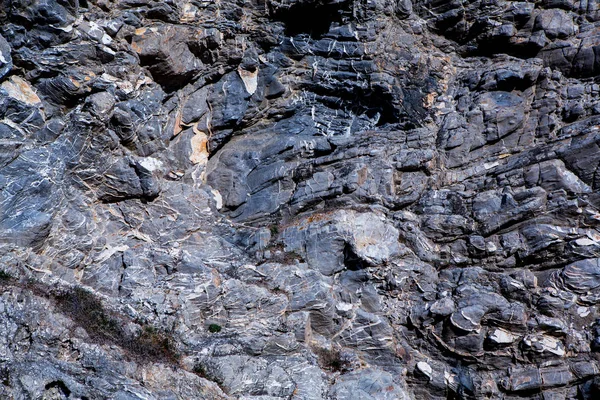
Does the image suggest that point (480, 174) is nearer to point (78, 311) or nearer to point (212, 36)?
point (212, 36)

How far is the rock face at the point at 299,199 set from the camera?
1852cm

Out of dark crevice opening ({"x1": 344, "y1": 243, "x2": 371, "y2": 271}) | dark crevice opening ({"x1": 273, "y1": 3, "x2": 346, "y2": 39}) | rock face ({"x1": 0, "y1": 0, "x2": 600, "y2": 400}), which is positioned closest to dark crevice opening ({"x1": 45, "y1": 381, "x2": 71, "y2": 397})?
rock face ({"x1": 0, "y1": 0, "x2": 600, "y2": 400})

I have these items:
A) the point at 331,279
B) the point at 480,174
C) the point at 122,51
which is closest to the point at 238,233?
the point at 331,279

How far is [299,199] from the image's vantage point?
23.4 m

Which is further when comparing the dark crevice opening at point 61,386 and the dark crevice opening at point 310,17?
the dark crevice opening at point 310,17

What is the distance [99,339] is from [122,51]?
10907 mm

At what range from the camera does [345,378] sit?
19.1 m

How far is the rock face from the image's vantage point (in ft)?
60.7

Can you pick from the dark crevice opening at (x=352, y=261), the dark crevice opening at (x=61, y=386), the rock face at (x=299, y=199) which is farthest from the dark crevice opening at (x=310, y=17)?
the dark crevice opening at (x=61, y=386)

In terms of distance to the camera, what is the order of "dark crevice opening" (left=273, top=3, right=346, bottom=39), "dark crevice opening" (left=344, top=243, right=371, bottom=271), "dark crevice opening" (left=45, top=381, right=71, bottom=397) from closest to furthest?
"dark crevice opening" (left=45, top=381, right=71, bottom=397) → "dark crevice opening" (left=344, top=243, right=371, bottom=271) → "dark crevice opening" (left=273, top=3, right=346, bottom=39)

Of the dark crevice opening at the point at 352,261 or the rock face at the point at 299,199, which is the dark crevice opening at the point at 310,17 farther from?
the dark crevice opening at the point at 352,261

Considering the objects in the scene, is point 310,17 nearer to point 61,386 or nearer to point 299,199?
point 299,199

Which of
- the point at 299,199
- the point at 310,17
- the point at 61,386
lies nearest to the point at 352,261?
the point at 299,199

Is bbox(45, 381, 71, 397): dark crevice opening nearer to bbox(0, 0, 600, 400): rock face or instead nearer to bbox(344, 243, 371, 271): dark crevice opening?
bbox(0, 0, 600, 400): rock face
